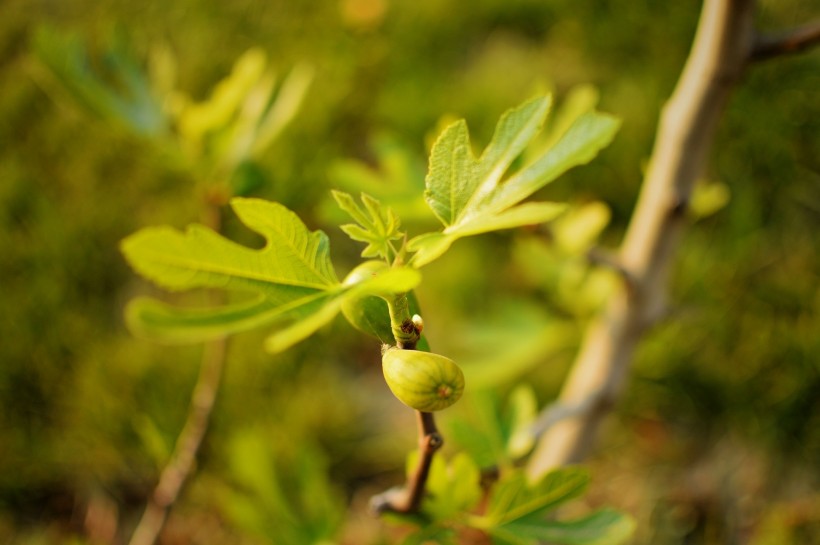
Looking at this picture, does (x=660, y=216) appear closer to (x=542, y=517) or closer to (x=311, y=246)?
(x=542, y=517)

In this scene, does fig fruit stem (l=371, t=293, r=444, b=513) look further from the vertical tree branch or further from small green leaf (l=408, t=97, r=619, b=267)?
the vertical tree branch

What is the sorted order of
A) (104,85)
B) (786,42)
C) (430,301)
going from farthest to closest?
(430,301) < (104,85) < (786,42)

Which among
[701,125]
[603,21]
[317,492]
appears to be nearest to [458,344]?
[317,492]

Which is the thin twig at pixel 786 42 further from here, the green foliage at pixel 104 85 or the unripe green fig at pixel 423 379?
the green foliage at pixel 104 85

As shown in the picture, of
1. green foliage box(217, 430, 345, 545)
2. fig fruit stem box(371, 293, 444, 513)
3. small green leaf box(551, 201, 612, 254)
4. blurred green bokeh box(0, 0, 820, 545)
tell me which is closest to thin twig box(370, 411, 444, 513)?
fig fruit stem box(371, 293, 444, 513)

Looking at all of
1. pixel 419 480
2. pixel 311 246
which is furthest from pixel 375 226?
pixel 419 480

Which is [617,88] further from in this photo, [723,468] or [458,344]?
[723,468]
